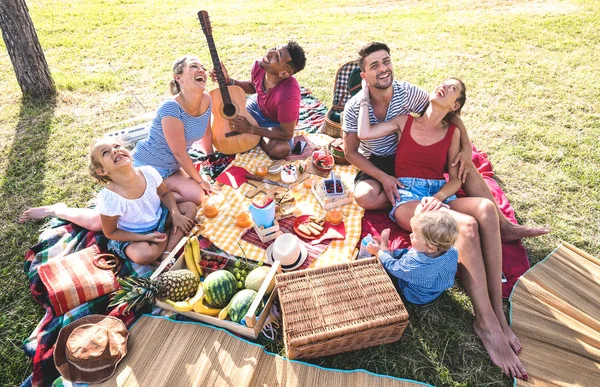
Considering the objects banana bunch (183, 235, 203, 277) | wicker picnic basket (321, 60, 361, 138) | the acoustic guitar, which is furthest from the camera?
wicker picnic basket (321, 60, 361, 138)

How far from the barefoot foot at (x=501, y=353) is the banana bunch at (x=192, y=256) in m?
2.57

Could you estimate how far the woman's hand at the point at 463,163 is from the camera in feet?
11.7

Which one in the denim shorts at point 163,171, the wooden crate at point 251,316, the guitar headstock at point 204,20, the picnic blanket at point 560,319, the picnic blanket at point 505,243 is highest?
the guitar headstock at point 204,20

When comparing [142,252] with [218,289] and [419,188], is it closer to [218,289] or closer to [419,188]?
[218,289]

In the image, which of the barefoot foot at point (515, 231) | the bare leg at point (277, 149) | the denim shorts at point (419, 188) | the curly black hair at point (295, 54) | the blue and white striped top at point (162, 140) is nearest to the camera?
the barefoot foot at point (515, 231)

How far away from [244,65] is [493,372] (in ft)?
23.7

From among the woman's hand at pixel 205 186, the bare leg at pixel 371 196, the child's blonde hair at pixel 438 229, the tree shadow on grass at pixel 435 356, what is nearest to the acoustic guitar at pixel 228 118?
the woman's hand at pixel 205 186

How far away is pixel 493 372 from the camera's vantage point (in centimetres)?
270

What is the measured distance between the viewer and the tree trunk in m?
5.51

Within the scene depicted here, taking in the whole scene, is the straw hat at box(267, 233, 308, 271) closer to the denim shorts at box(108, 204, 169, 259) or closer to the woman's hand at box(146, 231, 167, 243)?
the woman's hand at box(146, 231, 167, 243)

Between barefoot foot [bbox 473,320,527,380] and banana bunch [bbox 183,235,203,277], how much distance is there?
2574mm

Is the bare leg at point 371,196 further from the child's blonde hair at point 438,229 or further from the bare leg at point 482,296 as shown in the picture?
the child's blonde hair at point 438,229

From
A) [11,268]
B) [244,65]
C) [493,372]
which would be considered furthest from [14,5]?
[493,372]

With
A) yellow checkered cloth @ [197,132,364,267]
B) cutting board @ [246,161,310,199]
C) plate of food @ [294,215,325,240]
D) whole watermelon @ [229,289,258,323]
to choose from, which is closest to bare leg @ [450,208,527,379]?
yellow checkered cloth @ [197,132,364,267]
